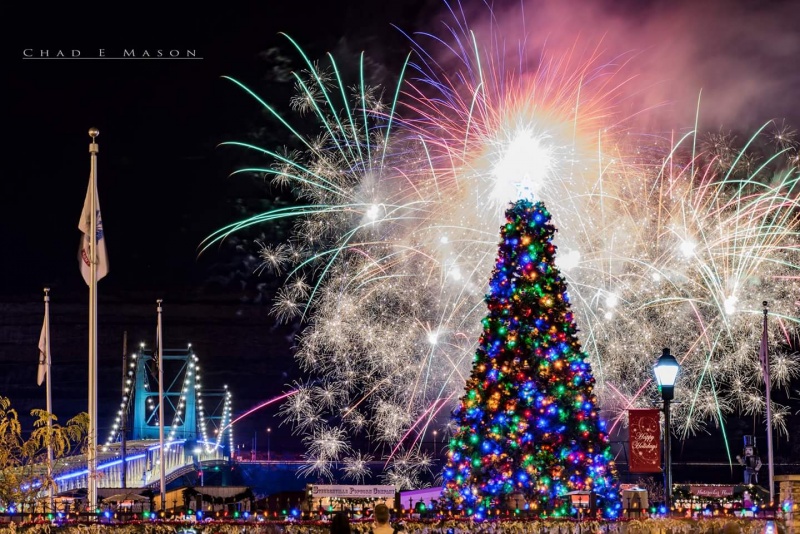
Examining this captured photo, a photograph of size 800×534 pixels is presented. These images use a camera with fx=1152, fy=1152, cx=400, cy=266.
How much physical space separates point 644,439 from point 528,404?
14.4 feet

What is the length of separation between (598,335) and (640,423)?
949 inches

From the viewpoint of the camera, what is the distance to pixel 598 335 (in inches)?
1797

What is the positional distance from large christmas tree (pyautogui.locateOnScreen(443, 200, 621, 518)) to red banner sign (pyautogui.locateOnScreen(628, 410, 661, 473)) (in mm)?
3982

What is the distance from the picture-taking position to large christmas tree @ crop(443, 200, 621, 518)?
84.1 ft

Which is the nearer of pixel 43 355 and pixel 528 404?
pixel 528 404

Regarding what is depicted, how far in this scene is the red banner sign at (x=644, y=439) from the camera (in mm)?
21672

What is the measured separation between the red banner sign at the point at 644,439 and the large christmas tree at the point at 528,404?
3982mm

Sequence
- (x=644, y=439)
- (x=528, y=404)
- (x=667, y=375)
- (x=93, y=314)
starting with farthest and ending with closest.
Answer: (x=93, y=314)
(x=528, y=404)
(x=644, y=439)
(x=667, y=375)

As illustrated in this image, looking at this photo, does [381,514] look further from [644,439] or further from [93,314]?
[93,314]

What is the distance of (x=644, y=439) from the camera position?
21750 mm

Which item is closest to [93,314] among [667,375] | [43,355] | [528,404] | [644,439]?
[43,355]

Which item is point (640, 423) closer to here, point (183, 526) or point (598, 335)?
point (183, 526)

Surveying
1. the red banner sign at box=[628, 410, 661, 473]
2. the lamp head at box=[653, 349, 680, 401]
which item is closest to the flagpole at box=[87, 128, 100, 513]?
the red banner sign at box=[628, 410, 661, 473]

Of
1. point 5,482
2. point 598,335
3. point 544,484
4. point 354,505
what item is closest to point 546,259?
point 544,484
